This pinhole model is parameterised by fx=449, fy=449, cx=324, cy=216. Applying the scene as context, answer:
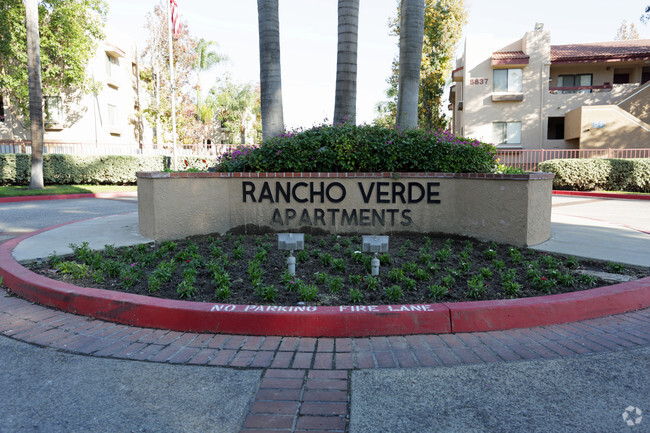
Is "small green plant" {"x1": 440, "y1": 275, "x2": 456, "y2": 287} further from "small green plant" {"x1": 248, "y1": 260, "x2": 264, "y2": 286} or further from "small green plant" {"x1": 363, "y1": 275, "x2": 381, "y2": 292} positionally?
"small green plant" {"x1": 248, "y1": 260, "x2": 264, "y2": 286}

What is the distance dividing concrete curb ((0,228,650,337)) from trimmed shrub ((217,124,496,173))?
3.41m

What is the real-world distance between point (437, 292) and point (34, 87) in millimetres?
20535

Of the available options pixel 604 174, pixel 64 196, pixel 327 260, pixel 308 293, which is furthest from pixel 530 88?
pixel 308 293

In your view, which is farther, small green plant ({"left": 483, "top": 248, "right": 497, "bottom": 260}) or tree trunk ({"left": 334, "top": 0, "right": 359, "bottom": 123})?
tree trunk ({"left": 334, "top": 0, "right": 359, "bottom": 123})

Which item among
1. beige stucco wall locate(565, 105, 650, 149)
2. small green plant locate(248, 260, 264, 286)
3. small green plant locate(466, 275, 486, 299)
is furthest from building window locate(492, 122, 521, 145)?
small green plant locate(248, 260, 264, 286)

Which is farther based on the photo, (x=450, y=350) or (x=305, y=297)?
(x=305, y=297)

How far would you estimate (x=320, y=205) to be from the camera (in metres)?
7.29

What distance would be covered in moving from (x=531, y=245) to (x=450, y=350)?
3706mm

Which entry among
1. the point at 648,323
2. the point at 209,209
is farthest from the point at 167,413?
the point at 209,209

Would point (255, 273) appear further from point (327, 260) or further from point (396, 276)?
point (396, 276)

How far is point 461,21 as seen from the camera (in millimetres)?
31688

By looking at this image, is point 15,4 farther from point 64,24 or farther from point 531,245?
point 531,245

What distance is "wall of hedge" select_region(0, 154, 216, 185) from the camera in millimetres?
21297

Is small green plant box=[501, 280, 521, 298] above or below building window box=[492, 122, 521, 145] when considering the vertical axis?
below
